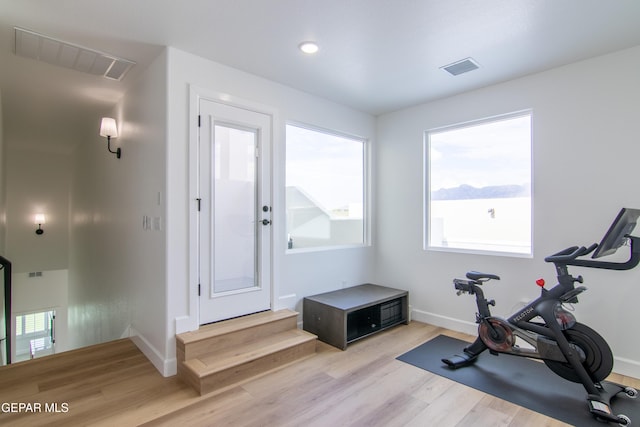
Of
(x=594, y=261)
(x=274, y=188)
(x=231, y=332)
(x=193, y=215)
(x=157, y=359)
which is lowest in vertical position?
(x=157, y=359)

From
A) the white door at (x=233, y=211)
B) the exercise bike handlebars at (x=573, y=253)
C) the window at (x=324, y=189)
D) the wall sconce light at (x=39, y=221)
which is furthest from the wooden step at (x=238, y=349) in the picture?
the wall sconce light at (x=39, y=221)

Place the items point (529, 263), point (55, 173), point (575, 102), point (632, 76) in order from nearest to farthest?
point (632, 76) → point (575, 102) → point (529, 263) → point (55, 173)

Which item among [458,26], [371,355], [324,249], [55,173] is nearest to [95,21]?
[458,26]

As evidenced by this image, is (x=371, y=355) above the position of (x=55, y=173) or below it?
below

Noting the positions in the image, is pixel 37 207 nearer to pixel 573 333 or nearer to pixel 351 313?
pixel 351 313

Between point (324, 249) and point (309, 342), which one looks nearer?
point (309, 342)

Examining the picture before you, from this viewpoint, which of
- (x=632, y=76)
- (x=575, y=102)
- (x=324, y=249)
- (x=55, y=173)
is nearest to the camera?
(x=632, y=76)

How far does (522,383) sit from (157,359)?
2.90 m

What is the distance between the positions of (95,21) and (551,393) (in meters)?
4.17

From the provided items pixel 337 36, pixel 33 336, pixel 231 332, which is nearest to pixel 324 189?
pixel 337 36

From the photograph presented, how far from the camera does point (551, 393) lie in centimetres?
234

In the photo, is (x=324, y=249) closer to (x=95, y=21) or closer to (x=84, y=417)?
(x=84, y=417)

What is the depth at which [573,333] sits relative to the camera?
7.59ft

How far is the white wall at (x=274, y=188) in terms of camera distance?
8.64ft
